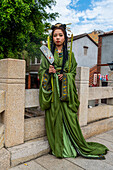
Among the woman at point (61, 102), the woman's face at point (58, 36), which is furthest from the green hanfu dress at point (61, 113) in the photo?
the woman's face at point (58, 36)

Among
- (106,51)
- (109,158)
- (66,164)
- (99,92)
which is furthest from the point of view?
(106,51)

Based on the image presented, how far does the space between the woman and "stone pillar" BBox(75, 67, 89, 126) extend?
20.9 inches

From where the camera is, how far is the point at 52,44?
3.23 meters

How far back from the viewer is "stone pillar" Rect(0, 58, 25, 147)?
2619 mm

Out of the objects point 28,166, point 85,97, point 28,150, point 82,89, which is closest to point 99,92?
point 85,97

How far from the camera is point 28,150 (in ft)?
9.32

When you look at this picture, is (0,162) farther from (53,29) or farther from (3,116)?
(53,29)

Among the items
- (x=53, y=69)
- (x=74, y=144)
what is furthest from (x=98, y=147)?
(x=53, y=69)

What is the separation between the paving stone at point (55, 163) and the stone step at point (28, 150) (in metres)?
0.12

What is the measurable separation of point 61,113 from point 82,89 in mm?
982

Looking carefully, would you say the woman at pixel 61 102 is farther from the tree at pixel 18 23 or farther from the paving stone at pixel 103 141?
the tree at pixel 18 23

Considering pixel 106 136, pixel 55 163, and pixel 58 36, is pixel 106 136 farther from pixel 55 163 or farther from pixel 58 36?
pixel 58 36

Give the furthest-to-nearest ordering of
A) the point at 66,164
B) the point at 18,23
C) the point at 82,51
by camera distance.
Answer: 1. the point at 82,51
2. the point at 18,23
3. the point at 66,164

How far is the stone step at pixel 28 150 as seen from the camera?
266cm
